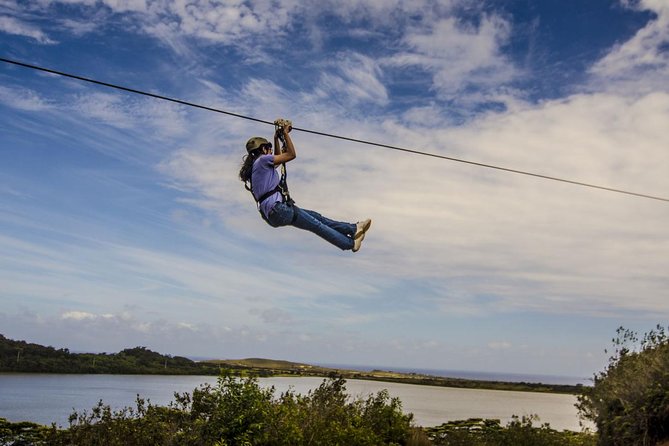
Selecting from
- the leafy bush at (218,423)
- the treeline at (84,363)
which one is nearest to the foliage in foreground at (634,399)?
the leafy bush at (218,423)

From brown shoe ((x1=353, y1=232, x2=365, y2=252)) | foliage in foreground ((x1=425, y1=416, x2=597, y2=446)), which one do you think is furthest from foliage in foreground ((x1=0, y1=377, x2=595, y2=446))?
brown shoe ((x1=353, y1=232, x2=365, y2=252))

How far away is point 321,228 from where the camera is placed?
24.5 feet

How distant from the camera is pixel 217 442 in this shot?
9211 millimetres

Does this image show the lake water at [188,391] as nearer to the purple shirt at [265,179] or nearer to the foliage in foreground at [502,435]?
the foliage in foreground at [502,435]

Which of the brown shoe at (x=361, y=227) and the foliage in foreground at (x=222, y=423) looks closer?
the brown shoe at (x=361, y=227)

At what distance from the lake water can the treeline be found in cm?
121

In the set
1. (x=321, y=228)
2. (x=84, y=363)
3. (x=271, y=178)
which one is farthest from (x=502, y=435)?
(x=84, y=363)

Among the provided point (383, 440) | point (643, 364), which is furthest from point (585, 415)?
point (383, 440)

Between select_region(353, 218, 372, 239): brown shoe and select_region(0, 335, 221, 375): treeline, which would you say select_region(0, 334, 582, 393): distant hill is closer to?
select_region(0, 335, 221, 375): treeline

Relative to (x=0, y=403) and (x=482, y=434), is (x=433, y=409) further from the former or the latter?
(x=0, y=403)

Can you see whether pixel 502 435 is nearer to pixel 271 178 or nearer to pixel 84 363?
pixel 271 178

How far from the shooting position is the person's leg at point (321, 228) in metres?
7.29

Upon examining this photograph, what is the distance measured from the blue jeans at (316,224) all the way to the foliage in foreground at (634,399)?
14.8 feet

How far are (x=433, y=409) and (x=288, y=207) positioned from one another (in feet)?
52.7
